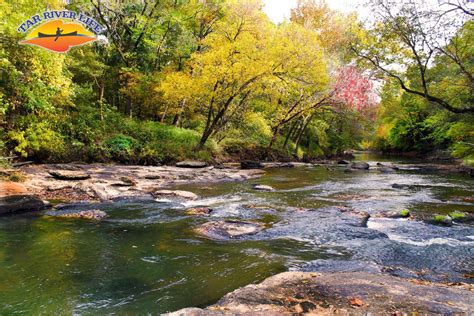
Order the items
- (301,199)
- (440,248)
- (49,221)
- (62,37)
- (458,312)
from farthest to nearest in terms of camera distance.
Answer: (62,37)
(301,199)
(49,221)
(440,248)
(458,312)

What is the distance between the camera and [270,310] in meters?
3.54

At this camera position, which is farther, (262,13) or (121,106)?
(121,106)

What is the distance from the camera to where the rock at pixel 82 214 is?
8.18 metres

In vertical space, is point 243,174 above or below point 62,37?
below

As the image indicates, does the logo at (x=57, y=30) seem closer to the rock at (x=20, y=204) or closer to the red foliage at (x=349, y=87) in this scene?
the rock at (x=20, y=204)

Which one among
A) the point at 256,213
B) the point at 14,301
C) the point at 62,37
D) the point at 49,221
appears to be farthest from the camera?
the point at 62,37

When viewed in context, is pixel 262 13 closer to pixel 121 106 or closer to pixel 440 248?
pixel 121 106

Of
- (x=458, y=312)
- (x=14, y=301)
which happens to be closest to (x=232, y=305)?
(x=458, y=312)

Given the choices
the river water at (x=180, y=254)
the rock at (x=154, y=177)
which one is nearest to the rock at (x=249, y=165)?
the rock at (x=154, y=177)

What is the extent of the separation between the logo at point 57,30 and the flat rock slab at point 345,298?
1238 cm

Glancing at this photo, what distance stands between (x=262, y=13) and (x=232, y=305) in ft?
68.2

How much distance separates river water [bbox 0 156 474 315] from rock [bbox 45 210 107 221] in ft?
0.92

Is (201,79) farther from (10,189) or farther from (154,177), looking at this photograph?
(10,189)

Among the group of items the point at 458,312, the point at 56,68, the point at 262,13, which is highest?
the point at 262,13
